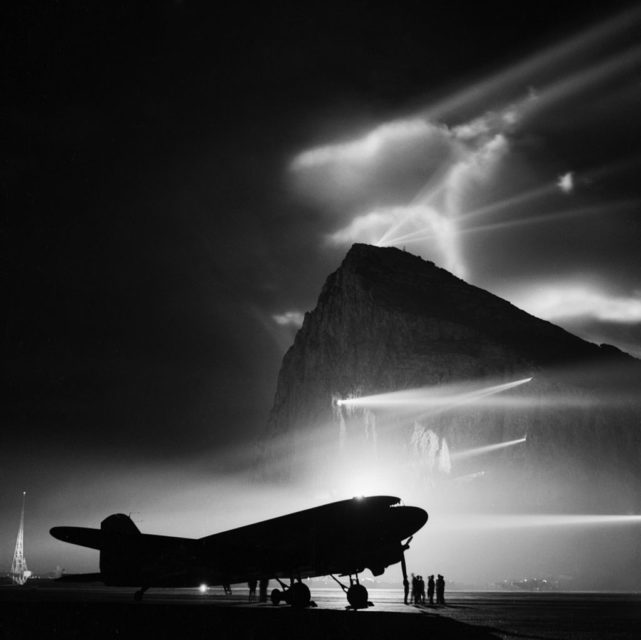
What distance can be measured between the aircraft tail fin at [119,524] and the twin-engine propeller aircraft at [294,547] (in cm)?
805

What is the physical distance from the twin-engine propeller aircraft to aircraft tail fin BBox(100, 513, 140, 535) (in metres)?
8.05

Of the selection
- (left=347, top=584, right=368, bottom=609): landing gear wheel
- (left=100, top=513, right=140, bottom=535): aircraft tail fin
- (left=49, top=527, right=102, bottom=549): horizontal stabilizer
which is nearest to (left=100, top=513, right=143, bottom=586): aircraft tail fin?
A: (left=49, top=527, right=102, bottom=549): horizontal stabilizer

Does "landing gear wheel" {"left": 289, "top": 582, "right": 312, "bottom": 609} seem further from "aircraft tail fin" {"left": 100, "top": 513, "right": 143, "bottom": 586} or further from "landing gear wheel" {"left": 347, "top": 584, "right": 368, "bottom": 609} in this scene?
"aircraft tail fin" {"left": 100, "top": 513, "right": 143, "bottom": 586}

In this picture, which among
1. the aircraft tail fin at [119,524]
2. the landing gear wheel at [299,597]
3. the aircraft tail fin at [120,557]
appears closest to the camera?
the landing gear wheel at [299,597]

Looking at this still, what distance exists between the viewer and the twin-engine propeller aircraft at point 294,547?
3142 cm

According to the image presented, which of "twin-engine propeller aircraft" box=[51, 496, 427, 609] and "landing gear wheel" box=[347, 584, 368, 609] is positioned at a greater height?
"twin-engine propeller aircraft" box=[51, 496, 427, 609]

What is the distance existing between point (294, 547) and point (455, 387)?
12919cm

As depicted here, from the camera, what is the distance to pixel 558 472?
468ft

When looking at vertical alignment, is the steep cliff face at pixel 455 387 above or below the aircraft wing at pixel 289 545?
above

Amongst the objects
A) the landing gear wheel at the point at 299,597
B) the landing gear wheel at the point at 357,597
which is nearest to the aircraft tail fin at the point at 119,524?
the landing gear wheel at the point at 299,597

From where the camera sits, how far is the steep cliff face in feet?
475

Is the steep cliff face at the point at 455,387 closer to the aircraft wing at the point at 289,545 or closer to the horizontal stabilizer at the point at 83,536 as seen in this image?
the aircraft wing at the point at 289,545

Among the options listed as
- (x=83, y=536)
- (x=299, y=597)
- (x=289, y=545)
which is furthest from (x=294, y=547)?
(x=83, y=536)

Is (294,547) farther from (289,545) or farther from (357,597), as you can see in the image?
(357,597)
